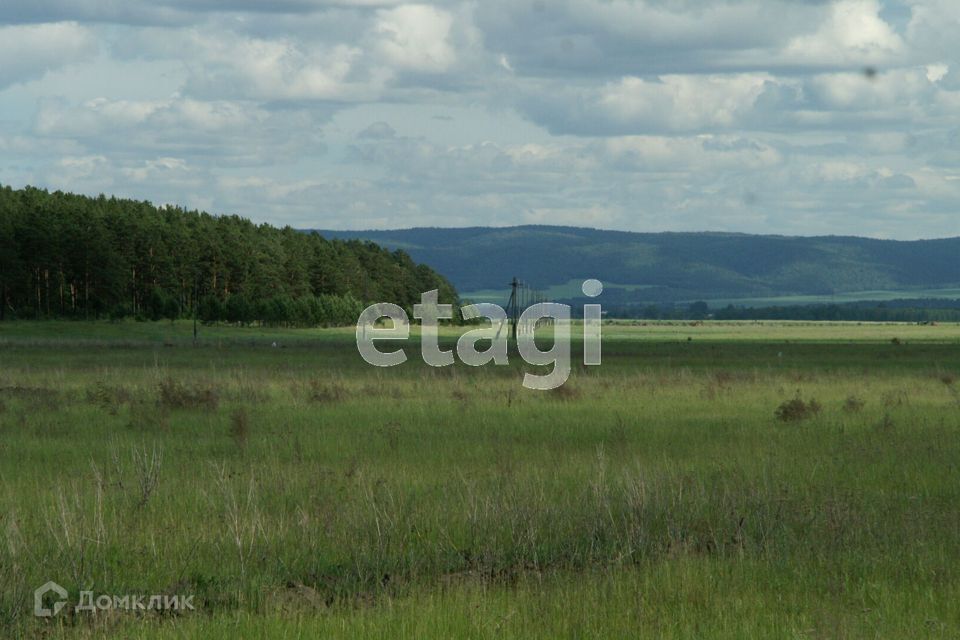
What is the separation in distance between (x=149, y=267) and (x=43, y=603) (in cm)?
12228

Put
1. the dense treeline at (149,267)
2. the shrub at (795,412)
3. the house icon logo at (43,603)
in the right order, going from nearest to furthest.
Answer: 1. the house icon logo at (43,603)
2. the shrub at (795,412)
3. the dense treeline at (149,267)

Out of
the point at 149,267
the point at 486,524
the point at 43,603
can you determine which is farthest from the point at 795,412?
the point at 149,267

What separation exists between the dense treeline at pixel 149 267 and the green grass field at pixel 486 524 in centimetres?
9294

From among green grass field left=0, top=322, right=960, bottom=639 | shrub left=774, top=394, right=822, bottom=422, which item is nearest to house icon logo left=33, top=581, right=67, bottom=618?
green grass field left=0, top=322, right=960, bottom=639

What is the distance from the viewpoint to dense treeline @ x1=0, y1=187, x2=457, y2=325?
113 m

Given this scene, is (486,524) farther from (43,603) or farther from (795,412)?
(795,412)

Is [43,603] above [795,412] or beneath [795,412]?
above

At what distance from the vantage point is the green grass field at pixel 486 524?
9.68m

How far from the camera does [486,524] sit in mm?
12406

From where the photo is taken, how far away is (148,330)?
10638 centimetres

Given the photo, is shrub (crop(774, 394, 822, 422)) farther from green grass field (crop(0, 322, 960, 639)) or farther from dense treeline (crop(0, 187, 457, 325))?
dense treeline (crop(0, 187, 457, 325))

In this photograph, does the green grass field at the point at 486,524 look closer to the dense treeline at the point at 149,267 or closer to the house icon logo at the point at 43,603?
the house icon logo at the point at 43,603

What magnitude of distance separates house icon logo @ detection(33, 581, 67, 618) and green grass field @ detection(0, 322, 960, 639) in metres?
0.11

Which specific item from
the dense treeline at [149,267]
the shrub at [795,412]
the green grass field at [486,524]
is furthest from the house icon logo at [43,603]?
the dense treeline at [149,267]
